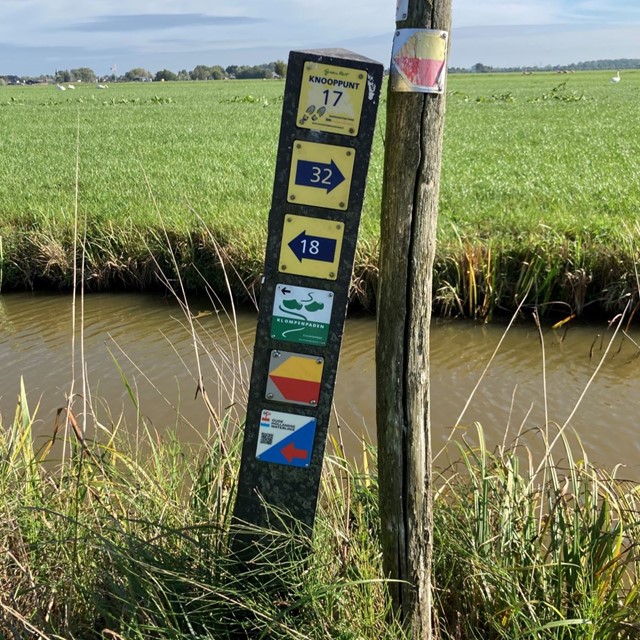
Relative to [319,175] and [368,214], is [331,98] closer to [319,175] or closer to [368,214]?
[319,175]

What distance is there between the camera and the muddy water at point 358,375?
462 centimetres

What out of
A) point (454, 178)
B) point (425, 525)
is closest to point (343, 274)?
point (425, 525)

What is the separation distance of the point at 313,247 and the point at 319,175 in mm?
179

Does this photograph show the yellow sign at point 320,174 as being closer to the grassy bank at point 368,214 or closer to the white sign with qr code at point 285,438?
the white sign with qr code at point 285,438

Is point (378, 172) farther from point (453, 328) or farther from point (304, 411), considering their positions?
point (304, 411)

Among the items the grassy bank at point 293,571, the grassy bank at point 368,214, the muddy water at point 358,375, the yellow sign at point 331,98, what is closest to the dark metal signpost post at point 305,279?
the yellow sign at point 331,98

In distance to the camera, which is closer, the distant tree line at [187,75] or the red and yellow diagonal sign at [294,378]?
the red and yellow diagonal sign at [294,378]

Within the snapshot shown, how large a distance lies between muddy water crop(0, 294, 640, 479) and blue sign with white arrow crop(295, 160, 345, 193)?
2503 mm

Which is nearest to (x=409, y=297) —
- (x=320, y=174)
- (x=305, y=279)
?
(x=305, y=279)

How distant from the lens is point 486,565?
193cm

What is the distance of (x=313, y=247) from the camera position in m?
1.78

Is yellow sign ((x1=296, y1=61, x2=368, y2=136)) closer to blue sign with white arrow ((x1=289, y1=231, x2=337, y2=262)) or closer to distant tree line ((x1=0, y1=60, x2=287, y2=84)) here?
blue sign with white arrow ((x1=289, y1=231, x2=337, y2=262))

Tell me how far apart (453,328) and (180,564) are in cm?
471

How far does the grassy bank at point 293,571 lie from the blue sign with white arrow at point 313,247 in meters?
0.74
